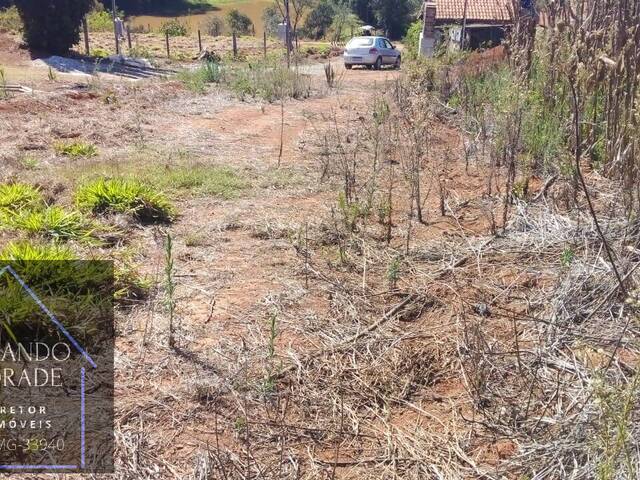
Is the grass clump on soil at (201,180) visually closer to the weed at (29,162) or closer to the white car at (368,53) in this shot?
the weed at (29,162)

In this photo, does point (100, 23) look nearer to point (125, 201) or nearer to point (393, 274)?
point (125, 201)

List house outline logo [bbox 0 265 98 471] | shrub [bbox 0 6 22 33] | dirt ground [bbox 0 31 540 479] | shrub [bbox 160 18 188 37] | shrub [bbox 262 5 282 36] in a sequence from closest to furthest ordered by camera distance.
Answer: house outline logo [bbox 0 265 98 471]
dirt ground [bbox 0 31 540 479]
shrub [bbox 0 6 22 33]
shrub [bbox 160 18 188 37]
shrub [bbox 262 5 282 36]

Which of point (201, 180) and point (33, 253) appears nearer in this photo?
point (33, 253)

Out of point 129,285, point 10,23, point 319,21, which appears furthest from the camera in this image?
point 319,21

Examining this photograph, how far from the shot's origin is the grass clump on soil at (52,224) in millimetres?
4086

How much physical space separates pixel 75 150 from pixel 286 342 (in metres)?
4.52

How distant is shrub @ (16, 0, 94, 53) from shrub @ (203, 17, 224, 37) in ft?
59.1

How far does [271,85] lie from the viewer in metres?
11.7

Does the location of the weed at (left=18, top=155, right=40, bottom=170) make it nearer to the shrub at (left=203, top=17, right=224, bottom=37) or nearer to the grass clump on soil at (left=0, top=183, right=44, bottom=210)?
the grass clump on soil at (left=0, top=183, right=44, bottom=210)

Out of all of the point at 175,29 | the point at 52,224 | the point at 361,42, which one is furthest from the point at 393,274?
the point at 175,29

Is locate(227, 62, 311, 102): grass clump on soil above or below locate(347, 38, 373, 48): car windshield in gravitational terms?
below

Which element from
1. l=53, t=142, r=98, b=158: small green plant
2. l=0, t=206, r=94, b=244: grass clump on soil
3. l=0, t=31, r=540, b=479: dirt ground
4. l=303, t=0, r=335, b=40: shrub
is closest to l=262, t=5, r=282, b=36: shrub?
l=303, t=0, r=335, b=40: shrub

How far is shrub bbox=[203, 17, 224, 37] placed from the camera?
39281mm

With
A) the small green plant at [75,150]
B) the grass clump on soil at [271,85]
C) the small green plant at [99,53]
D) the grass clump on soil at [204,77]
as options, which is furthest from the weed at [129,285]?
the small green plant at [99,53]
